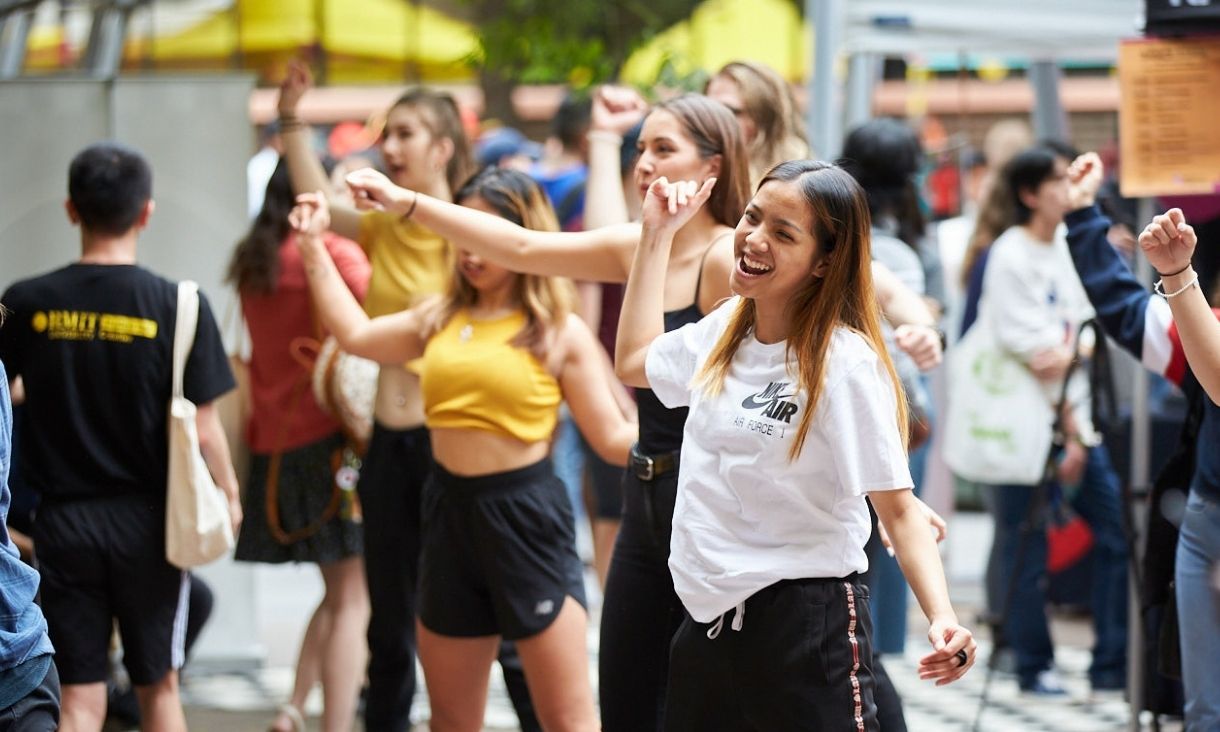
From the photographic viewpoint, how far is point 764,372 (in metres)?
3.48

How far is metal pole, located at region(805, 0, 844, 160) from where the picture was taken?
23.3 ft

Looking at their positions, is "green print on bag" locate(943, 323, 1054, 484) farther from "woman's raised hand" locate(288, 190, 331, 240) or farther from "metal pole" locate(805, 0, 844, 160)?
"woman's raised hand" locate(288, 190, 331, 240)

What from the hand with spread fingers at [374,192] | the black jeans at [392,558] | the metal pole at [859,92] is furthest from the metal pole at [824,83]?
the hand with spread fingers at [374,192]

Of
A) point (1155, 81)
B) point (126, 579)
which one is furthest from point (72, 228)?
point (1155, 81)

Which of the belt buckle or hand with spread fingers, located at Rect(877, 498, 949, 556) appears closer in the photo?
hand with spread fingers, located at Rect(877, 498, 949, 556)

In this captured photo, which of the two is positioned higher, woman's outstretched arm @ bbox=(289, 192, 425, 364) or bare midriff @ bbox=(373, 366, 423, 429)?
woman's outstretched arm @ bbox=(289, 192, 425, 364)

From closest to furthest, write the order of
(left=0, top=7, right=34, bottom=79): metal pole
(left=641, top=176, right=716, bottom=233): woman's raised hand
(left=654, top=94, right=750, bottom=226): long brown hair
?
(left=641, top=176, right=716, bottom=233): woman's raised hand
(left=654, top=94, right=750, bottom=226): long brown hair
(left=0, top=7, right=34, bottom=79): metal pole

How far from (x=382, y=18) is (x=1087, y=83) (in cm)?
837

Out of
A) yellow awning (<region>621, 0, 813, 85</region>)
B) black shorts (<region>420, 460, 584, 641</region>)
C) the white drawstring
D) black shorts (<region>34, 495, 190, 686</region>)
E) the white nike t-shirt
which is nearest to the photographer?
the white nike t-shirt

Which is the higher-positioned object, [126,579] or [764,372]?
[764,372]

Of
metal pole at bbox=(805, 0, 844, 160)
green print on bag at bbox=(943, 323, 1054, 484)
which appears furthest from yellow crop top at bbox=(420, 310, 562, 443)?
green print on bag at bbox=(943, 323, 1054, 484)

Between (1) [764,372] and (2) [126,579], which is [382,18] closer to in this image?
(2) [126,579]

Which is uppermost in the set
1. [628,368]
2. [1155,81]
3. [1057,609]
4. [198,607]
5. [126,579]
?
[1155,81]

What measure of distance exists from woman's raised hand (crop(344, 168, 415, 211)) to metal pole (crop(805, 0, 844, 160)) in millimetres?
3072
